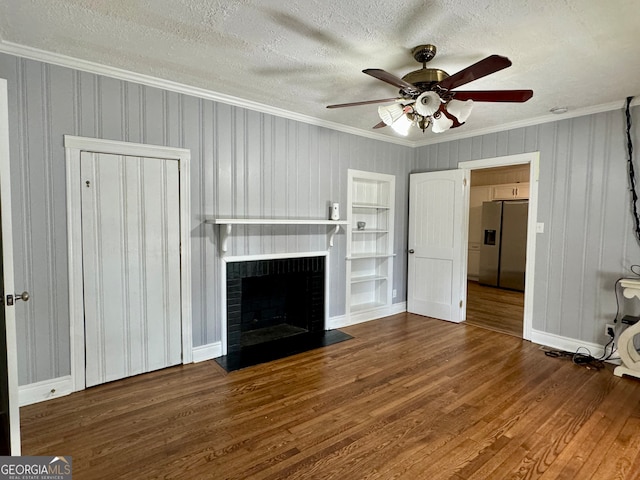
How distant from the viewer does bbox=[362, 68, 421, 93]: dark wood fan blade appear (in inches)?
72.7

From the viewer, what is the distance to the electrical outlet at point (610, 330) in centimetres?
323

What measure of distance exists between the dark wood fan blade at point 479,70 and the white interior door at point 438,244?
8.28 ft

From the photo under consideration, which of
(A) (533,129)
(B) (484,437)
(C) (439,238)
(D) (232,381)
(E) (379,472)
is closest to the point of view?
(E) (379,472)

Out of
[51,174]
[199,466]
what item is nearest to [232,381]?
[199,466]

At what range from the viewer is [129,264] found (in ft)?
9.12

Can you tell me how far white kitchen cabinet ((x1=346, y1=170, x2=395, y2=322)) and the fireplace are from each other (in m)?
0.68

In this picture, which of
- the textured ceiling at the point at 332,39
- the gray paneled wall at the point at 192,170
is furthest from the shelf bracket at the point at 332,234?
the textured ceiling at the point at 332,39

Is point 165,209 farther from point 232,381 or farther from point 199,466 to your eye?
point 199,466

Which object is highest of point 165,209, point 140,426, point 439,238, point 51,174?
point 51,174

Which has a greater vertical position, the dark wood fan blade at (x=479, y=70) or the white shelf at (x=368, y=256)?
the dark wood fan blade at (x=479, y=70)

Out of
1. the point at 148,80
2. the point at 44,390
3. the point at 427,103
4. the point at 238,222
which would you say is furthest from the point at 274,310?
the point at 427,103

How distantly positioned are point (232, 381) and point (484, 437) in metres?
1.89

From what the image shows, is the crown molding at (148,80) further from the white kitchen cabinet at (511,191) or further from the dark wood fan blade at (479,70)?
the white kitchen cabinet at (511,191)

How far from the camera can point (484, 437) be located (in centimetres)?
211
